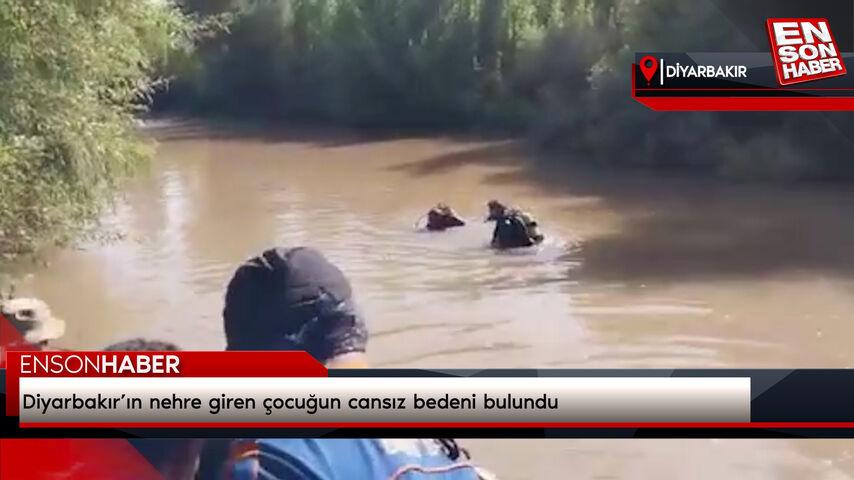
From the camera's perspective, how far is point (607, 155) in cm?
500

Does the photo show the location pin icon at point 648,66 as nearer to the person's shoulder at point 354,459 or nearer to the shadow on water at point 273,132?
the person's shoulder at point 354,459

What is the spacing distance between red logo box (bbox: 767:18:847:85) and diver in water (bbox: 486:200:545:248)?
155 inches

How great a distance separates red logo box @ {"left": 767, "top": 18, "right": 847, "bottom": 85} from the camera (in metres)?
0.77

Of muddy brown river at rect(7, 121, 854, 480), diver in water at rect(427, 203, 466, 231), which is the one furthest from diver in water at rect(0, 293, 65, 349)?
diver in water at rect(427, 203, 466, 231)

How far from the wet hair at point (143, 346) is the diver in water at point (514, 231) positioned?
409cm

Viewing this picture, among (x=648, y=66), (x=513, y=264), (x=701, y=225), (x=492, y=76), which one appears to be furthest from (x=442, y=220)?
(x=648, y=66)

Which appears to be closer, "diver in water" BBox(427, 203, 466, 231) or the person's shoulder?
the person's shoulder

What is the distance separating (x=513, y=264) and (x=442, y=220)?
95 centimetres

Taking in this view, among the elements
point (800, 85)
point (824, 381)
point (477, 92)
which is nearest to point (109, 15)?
point (477, 92)

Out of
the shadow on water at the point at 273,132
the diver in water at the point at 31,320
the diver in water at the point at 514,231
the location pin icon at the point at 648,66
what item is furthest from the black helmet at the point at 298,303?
the diver in water at the point at 514,231

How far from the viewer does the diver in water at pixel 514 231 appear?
4.77 m

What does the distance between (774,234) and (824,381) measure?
4636mm

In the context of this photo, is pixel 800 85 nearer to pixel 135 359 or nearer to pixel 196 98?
pixel 135 359

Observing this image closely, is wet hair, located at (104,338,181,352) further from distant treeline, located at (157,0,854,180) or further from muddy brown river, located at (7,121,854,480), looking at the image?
distant treeline, located at (157,0,854,180)
